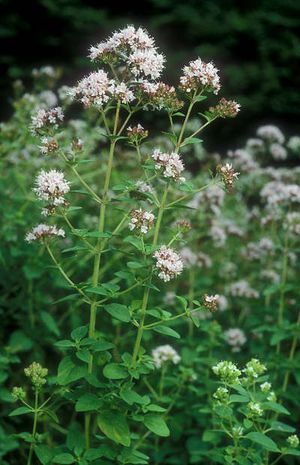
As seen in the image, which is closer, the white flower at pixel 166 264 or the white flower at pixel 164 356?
the white flower at pixel 166 264

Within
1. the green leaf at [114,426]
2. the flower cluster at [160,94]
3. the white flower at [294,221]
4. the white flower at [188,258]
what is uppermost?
the white flower at [294,221]

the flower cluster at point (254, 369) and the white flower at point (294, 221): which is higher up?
the white flower at point (294, 221)

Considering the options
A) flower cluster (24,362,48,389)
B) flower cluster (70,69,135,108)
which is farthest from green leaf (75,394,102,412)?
flower cluster (70,69,135,108)

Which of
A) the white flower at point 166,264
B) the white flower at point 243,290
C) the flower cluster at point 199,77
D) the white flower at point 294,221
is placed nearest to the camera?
the white flower at point 166,264

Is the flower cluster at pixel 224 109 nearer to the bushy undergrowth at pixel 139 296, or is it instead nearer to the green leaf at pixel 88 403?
the bushy undergrowth at pixel 139 296

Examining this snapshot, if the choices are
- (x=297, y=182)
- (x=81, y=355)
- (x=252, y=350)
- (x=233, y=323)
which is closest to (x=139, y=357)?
(x=81, y=355)

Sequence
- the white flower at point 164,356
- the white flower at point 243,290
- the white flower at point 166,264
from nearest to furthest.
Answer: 1. the white flower at point 166,264
2. the white flower at point 164,356
3. the white flower at point 243,290

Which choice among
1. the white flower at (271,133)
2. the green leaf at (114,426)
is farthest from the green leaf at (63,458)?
the white flower at (271,133)
